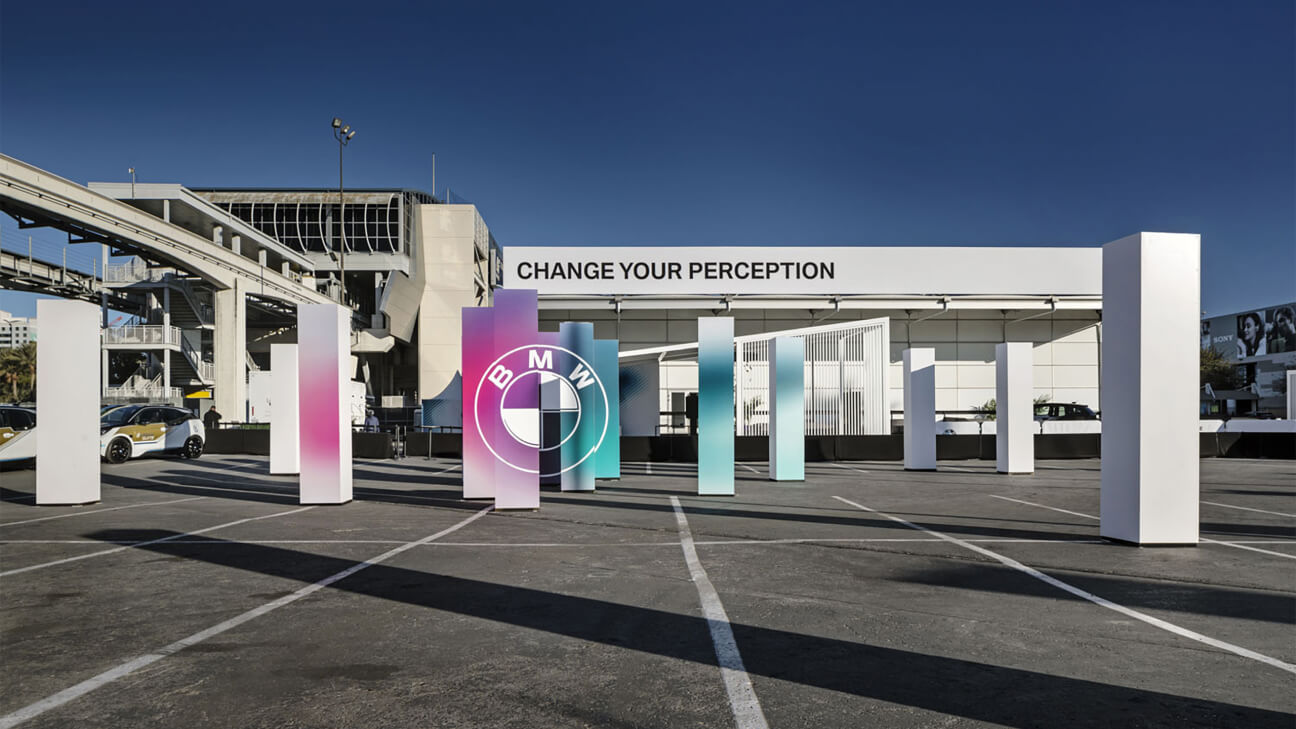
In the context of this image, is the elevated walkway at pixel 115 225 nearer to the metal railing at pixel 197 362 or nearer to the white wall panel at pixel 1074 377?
the metal railing at pixel 197 362

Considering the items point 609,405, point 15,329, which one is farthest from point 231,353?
point 15,329

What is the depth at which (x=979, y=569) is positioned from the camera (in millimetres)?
7750

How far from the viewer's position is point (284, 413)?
1934 cm

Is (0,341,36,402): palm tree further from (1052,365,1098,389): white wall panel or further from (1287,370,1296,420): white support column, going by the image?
(1287,370,1296,420): white support column

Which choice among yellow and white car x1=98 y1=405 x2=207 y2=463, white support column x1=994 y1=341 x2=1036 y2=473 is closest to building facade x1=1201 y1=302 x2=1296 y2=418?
white support column x1=994 y1=341 x2=1036 y2=473

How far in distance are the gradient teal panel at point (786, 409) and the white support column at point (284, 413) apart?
11.6m

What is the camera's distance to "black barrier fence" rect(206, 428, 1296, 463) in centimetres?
2373

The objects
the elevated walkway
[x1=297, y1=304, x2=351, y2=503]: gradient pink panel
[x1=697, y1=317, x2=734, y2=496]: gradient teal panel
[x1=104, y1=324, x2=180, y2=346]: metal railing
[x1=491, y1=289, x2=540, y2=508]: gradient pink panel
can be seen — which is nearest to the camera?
[x1=491, y1=289, x2=540, y2=508]: gradient pink panel

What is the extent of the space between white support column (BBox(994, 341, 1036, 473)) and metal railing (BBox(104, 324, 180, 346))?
39763mm

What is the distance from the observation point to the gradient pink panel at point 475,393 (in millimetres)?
13266

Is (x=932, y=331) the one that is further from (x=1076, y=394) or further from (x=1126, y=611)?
(x=1126, y=611)

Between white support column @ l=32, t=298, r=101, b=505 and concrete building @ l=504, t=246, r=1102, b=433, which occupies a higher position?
concrete building @ l=504, t=246, r=1102, b=433

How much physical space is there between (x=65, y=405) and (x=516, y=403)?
7.48 m

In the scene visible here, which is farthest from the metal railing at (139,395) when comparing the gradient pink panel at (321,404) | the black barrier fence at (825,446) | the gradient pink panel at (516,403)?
the gradient pink panel at (516,403)
